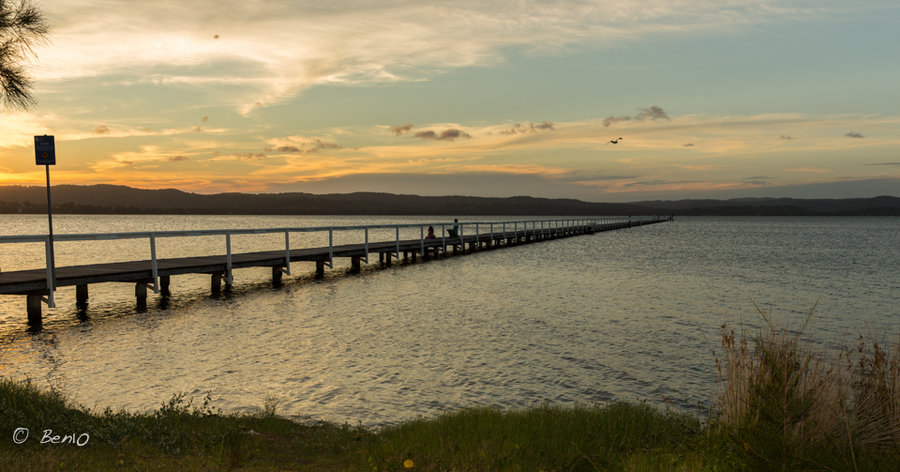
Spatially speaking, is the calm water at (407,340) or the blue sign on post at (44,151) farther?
the blue sign on post at (44,151)

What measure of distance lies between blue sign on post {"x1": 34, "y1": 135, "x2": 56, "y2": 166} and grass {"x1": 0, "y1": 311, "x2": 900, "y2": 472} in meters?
9.42

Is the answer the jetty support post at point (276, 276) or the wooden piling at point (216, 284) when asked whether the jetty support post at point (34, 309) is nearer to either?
the wooden piling at point (216, 284)

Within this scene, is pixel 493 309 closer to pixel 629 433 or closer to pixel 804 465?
pixel 629 433

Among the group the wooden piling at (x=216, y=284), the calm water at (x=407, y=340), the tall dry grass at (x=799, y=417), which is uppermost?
the tall dry grass at (x=799, y=417)

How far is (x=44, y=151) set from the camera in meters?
14.7

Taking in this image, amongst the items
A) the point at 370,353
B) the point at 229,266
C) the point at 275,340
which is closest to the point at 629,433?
the point at 370,353

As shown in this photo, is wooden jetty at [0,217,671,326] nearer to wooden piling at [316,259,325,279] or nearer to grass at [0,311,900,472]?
wooden piling at [316,259,325,279]

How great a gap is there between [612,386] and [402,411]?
4.05m

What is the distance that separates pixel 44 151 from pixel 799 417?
17.5m

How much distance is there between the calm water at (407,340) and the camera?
957 cm

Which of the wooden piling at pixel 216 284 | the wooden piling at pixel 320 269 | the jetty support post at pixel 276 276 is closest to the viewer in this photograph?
the wooden piling at pixel 216 284

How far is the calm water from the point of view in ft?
31.4

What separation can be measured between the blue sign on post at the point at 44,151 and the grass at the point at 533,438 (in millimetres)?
9420

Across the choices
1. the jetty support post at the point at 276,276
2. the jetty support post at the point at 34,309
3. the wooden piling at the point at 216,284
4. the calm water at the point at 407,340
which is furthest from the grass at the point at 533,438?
the jetty support post at the point at 276,276
